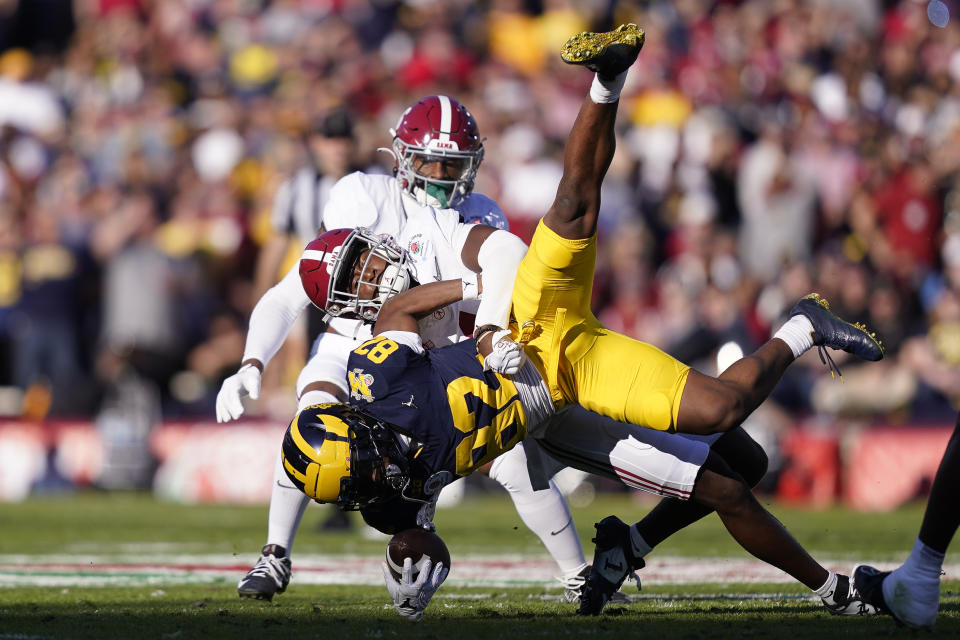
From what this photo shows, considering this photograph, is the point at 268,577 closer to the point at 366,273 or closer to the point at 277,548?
the point at 277,548

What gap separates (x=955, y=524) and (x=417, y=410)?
67.3 inches

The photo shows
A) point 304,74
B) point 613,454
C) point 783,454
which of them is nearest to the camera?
point 613,454

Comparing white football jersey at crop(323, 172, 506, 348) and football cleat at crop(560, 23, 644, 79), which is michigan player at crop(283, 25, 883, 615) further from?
white football jersey at crop(323, 172, 506, 348)

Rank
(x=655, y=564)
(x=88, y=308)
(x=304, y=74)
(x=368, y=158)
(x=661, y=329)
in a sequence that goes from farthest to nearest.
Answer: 1. (x=304, y=74)
2. (x=88, y=308)
3. (x=661, y=329)
4. (x=368, y=158)
5. (x=655, y=564)

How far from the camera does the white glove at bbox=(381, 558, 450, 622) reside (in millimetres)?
4426

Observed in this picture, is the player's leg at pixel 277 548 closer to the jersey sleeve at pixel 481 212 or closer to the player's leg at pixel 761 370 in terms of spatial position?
the jersey sleeve at pixel 481 212

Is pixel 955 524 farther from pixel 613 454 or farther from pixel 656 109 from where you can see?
pixel 656 109

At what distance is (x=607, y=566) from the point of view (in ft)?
16.2

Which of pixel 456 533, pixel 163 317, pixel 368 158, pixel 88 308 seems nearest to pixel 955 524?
pixel 456 533

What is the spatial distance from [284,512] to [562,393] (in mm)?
1353

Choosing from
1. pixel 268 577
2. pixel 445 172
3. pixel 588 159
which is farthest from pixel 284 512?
pixel 588 159

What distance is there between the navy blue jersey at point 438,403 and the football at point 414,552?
0.22 metres

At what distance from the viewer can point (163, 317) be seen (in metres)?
12.4

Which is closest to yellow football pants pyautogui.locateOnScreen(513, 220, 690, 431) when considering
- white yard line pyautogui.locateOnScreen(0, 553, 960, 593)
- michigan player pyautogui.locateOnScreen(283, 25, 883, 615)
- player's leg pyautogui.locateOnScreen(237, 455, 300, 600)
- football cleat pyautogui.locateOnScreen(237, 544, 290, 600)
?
michigan player pyautogui.locateOnScreen(283, 25, 883, 615)
